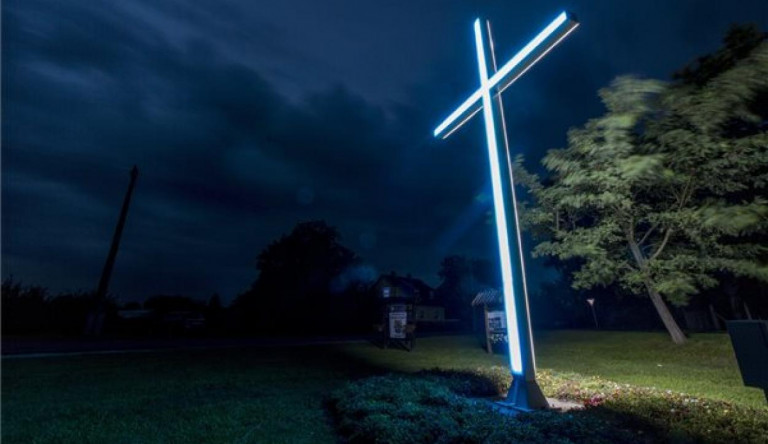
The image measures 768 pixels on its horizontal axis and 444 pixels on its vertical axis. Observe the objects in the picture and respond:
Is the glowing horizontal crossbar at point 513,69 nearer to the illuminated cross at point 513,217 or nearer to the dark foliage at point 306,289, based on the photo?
the illuminated cross at point 513,217

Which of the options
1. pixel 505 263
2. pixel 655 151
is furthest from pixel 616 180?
pixel 505 263

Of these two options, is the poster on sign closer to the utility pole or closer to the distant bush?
the distant bush

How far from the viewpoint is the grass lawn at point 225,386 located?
19.0 ft

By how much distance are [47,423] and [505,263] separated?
7.59m

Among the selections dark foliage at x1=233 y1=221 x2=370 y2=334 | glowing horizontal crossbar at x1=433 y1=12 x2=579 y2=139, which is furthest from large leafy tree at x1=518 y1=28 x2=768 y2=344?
dark foliage at x1=233 y1=221 x2=370 y2=334

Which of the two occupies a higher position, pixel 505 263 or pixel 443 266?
pixel 443 266

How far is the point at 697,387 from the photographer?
8.83m

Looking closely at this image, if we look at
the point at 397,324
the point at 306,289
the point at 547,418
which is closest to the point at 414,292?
the point at 306,289

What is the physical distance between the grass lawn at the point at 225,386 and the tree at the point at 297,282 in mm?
21239

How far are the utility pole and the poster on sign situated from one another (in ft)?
58.9

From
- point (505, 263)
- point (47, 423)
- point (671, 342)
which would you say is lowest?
point (47, 423)

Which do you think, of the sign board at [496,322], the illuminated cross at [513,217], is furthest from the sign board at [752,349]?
the sign board at [496,322]

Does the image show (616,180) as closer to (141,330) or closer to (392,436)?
(392,436)

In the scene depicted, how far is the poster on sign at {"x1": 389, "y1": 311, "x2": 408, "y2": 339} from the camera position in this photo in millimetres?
19609
